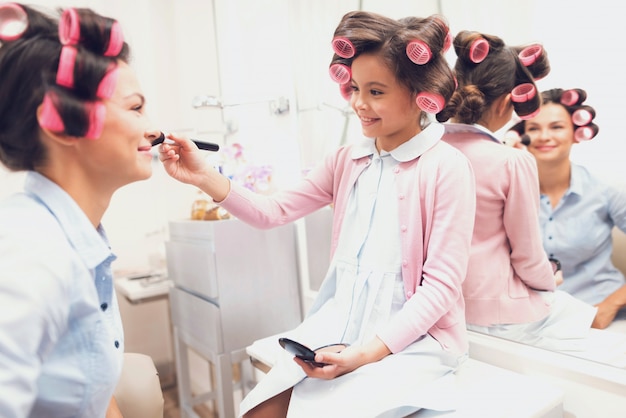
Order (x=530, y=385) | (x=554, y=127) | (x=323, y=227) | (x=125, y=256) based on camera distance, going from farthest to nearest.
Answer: (x=125, y=256), (x=323, y=227), (x=554, y=127), (x=530, y=385)

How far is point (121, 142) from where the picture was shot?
2.19ft

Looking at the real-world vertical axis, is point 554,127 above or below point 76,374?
above

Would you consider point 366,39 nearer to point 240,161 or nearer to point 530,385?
point 530,385

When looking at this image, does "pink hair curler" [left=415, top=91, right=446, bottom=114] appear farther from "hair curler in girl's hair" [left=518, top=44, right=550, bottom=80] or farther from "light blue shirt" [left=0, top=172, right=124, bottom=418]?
"light blue shirt" [left=0, top=172, right=124, bottom=418]

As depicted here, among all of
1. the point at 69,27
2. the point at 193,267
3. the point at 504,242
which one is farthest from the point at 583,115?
the point at 193,267

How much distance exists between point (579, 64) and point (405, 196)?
56cm

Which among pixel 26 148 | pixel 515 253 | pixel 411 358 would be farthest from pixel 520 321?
pixel 26 148

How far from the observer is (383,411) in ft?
2.54

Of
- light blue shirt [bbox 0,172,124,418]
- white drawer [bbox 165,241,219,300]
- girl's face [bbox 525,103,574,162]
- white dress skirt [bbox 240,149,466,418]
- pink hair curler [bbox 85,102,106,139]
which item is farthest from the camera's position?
white drawer [bbox 165,241,219,300]

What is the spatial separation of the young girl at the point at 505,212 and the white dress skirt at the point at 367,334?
204mm

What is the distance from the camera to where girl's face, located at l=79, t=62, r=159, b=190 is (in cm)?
65

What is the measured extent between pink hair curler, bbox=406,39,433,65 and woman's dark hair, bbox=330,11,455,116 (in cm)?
2

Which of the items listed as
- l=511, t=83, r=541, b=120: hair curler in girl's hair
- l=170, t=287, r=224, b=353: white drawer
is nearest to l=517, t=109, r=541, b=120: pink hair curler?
l=511, t=83, r=541, b=120: hair curler in girl's hair

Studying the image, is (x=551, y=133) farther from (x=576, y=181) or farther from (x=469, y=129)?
(x=469, y=129)
